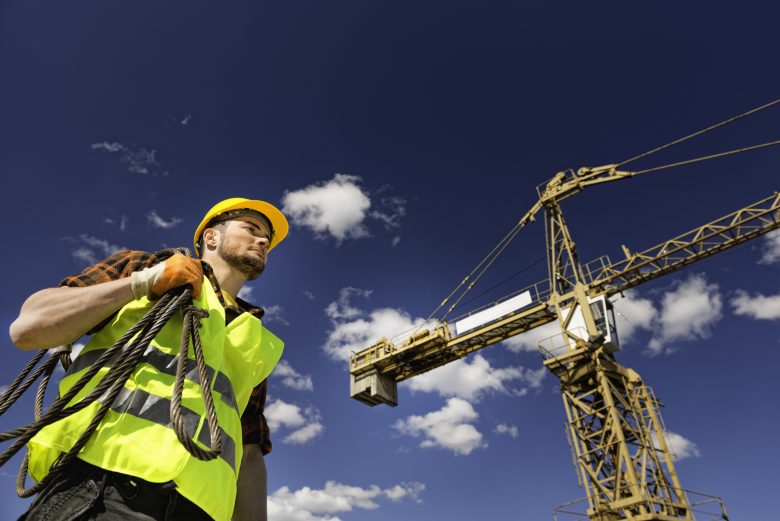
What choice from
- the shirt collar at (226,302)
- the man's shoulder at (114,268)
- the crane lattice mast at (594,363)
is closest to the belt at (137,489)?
the man's shoulder at (114,268)

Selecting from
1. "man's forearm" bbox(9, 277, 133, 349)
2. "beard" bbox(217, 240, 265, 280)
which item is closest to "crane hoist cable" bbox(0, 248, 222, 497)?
"man's forearm" bbox(9, 277, 133, 349)

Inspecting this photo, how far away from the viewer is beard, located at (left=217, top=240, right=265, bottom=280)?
253cm

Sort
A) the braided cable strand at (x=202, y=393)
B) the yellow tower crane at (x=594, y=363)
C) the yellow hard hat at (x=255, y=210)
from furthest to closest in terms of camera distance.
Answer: the yellow tower crane at (x=594, y=363) → the yellow hard hat at (x=255, y=210) → the braided cable strand at (x=202, y=393)

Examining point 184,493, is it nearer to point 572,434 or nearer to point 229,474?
point 229,474

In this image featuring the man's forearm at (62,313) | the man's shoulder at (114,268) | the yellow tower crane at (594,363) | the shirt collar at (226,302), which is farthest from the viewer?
the yellow tower crane at (594,363)

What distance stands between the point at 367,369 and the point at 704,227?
56.4 ft

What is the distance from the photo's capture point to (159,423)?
57.2 inches

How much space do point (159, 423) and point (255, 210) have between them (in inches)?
64.6

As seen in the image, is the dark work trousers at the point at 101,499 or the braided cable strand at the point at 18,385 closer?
the dark work trousers at the point at 101,499

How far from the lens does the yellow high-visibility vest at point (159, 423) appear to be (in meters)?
1.39

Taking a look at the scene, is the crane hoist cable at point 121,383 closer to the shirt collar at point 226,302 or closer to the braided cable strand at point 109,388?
the braided cable strand at point 109,388

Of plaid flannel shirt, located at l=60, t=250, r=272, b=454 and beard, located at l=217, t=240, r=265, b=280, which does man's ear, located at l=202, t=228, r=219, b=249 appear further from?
plaid flannel shirt, located at l=60, t=250, r=272, b=454

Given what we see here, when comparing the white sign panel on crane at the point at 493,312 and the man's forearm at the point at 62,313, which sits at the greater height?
the white sign panel on crane at the point at 493,312

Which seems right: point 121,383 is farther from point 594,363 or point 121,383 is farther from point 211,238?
point 594,363
